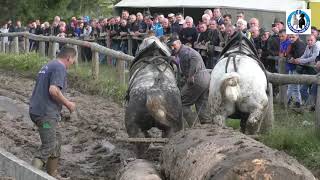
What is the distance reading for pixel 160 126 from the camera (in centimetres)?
939

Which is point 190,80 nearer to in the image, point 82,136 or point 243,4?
point 82,136

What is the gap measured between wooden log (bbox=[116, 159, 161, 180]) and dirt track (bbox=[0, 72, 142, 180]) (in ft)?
4.33

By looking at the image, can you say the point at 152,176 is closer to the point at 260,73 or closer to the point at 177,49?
the point at 260,73

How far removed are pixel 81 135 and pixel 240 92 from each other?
349 centimetres

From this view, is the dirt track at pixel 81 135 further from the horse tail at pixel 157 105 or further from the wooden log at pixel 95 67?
the wooden log at pixel 95 67

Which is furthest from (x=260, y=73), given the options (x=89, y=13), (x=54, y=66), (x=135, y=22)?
(x=89, y=13)

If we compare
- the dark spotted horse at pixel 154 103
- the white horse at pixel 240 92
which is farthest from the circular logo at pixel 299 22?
the dark spotted horse at pixel 154 103

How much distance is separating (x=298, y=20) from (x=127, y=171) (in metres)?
6.73

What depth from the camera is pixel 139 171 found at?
23.7ft

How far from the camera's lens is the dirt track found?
974 centimetres

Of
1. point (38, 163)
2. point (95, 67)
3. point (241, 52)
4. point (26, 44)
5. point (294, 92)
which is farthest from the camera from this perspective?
point (26, 44)

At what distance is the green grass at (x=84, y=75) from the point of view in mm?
15460

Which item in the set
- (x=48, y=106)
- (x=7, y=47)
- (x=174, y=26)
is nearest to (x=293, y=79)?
(x=48, y=106)

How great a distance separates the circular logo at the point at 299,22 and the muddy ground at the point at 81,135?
11.8 feet
